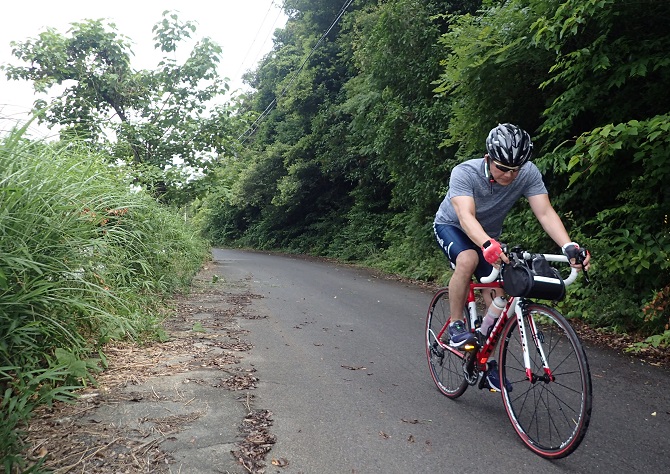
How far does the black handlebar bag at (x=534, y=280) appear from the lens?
2898mm

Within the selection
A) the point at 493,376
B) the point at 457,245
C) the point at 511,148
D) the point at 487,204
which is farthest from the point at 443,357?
the point at 511,148

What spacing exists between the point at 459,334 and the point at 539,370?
0.75 m

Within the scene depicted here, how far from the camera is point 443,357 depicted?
4.20m

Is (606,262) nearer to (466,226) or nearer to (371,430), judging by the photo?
(466,226)

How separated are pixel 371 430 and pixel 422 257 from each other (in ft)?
37.7

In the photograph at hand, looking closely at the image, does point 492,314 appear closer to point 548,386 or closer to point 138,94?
point 548,386

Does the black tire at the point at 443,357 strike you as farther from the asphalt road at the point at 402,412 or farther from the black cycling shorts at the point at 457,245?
the black cycling shorts at the point at 457,245

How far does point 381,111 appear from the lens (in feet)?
50.5

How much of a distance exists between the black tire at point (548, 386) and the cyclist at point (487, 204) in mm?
129

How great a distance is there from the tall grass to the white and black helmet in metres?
Result: 2.98

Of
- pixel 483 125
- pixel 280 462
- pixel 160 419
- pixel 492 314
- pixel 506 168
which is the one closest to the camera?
pixel 280 462

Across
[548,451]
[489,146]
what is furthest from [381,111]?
[548,451]

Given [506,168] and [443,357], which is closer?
[506,168]

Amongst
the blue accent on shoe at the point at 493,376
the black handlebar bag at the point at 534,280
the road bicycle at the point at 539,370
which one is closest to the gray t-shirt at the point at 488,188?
the road bicycle at the point at 539,370
